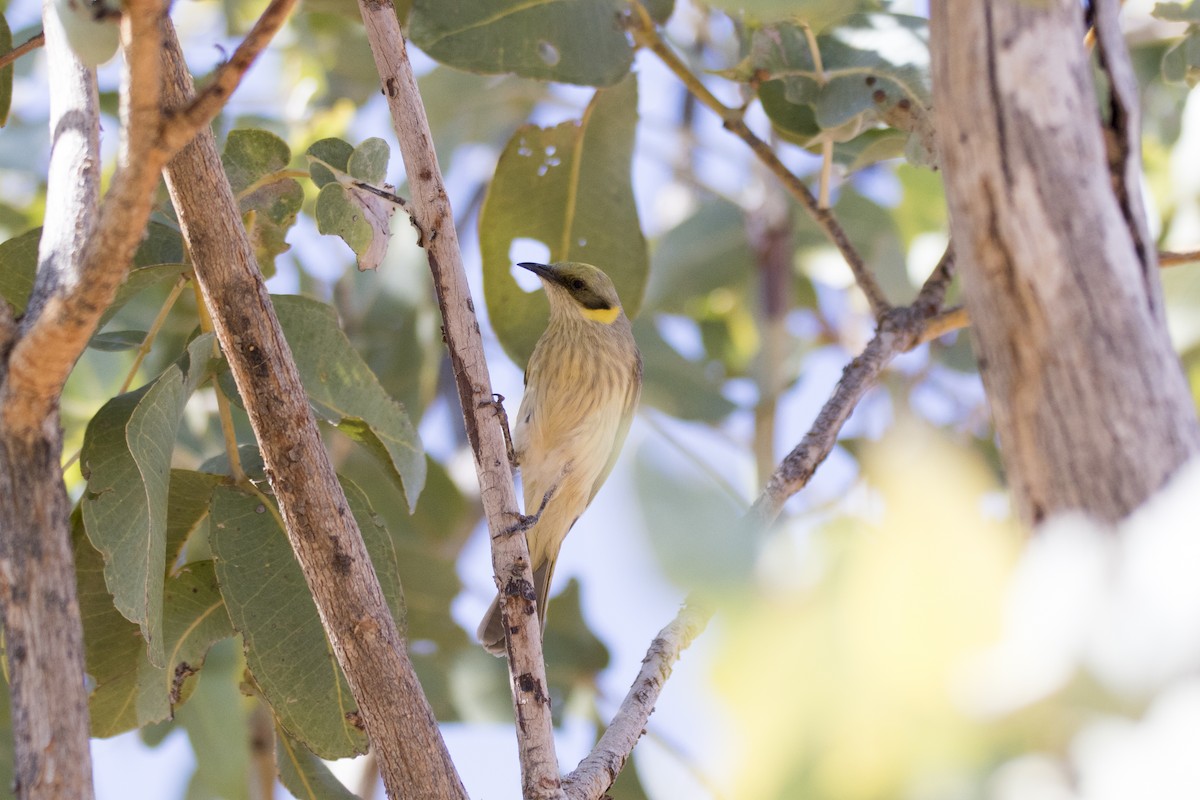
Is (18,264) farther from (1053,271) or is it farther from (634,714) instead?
(1053,271)

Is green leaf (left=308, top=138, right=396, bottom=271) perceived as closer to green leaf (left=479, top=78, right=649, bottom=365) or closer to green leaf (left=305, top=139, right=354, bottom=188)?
green leaf (left=305, top=139, right=354, bottom=188)

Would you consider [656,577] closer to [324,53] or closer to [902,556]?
[902,556]

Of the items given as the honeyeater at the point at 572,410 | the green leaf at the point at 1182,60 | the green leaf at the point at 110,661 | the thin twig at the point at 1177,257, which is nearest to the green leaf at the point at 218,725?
the green leaf at the point at 110,661

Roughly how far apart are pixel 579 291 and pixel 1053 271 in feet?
11.0

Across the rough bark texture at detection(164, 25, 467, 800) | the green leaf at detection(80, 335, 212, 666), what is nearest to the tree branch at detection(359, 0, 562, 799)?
the rough bark texture at detection(164, 25, 467, 800)

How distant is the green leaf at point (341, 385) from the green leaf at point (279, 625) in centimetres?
26

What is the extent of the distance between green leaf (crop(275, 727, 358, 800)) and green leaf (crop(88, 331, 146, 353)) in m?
0.81

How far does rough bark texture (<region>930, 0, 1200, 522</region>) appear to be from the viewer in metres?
1.14

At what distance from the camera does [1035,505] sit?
1150 millimetres

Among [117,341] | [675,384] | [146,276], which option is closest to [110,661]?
[117,341]

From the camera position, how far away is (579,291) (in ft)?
14.8

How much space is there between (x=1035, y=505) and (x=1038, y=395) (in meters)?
0.11

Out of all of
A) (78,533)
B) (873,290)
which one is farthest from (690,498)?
(873,290)

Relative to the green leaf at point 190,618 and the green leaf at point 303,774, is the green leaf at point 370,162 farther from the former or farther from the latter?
the green leaf at point 303,774
